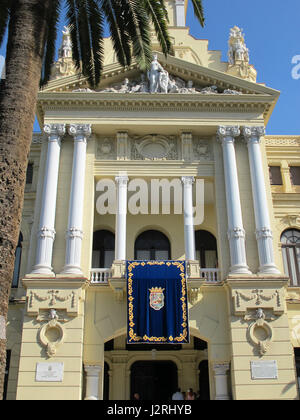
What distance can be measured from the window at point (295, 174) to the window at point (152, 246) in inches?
296

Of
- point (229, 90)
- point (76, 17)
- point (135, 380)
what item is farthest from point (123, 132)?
point (135, 380)

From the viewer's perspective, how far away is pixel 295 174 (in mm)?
25219

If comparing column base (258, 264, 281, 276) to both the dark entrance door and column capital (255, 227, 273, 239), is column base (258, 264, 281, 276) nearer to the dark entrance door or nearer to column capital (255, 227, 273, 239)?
column capital (255, 227, 273, 239)

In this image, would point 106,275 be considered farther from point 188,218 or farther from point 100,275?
point 188,218

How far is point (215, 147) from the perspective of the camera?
22.5 m

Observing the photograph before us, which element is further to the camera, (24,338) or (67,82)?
(67,82)

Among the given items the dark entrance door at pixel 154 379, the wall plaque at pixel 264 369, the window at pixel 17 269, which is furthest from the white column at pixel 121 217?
the wall plaque at pixel 264 369

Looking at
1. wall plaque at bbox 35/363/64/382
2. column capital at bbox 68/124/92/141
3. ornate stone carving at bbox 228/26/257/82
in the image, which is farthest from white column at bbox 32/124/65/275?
ornate stone carving at bbox 228/26/257/82

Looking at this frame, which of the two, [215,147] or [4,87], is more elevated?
[215,147]

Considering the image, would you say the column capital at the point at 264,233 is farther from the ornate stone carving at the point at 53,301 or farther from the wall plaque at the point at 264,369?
the ornate stone carving at the point at 53,301

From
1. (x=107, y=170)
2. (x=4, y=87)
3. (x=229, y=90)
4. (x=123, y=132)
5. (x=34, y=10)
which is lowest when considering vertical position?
(x=4, y=87)

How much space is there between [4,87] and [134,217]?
13.3 metres

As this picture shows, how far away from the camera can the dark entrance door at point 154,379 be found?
2264 centimetres

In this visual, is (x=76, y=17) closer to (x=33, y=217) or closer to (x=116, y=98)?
(x=116, y=98)
